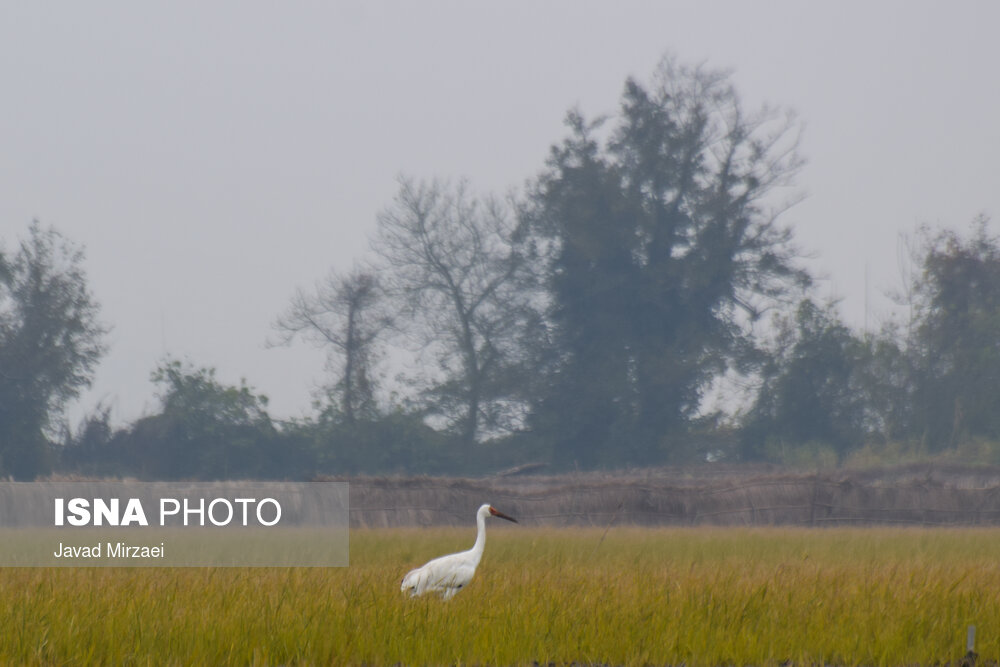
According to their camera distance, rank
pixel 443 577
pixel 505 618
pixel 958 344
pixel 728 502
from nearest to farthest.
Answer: pixel 505 618, pixel 443 577, pixel 728 502, pixel 958 344

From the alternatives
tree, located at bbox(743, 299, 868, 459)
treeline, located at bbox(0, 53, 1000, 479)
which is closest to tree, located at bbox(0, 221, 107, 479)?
treeline, located at bbox(0, 53, 1000, 479)

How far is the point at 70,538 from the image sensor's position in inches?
837

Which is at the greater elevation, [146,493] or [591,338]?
[591,338]

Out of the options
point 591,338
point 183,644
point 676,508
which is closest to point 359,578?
point 183,644

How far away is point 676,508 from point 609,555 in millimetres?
12543

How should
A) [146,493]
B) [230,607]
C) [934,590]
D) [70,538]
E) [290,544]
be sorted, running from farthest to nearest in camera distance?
[146,493] → [70,538] → [290,544] → [934,590] → [230,607]

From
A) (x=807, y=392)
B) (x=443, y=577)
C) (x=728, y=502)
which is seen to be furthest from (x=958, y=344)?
(x=443, y=577)

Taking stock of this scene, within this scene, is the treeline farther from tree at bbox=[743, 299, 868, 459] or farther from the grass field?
the grass field

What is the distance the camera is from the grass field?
740cm

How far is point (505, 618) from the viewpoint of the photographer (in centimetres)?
823

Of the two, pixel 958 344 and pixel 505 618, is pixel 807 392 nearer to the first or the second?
pixel 958 344

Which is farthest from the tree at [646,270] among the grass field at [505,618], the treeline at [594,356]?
the grass field at [505,618]

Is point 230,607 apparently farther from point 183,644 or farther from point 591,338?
point 591,338

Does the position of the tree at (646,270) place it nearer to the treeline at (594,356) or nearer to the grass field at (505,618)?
the treeline at (594,356)
